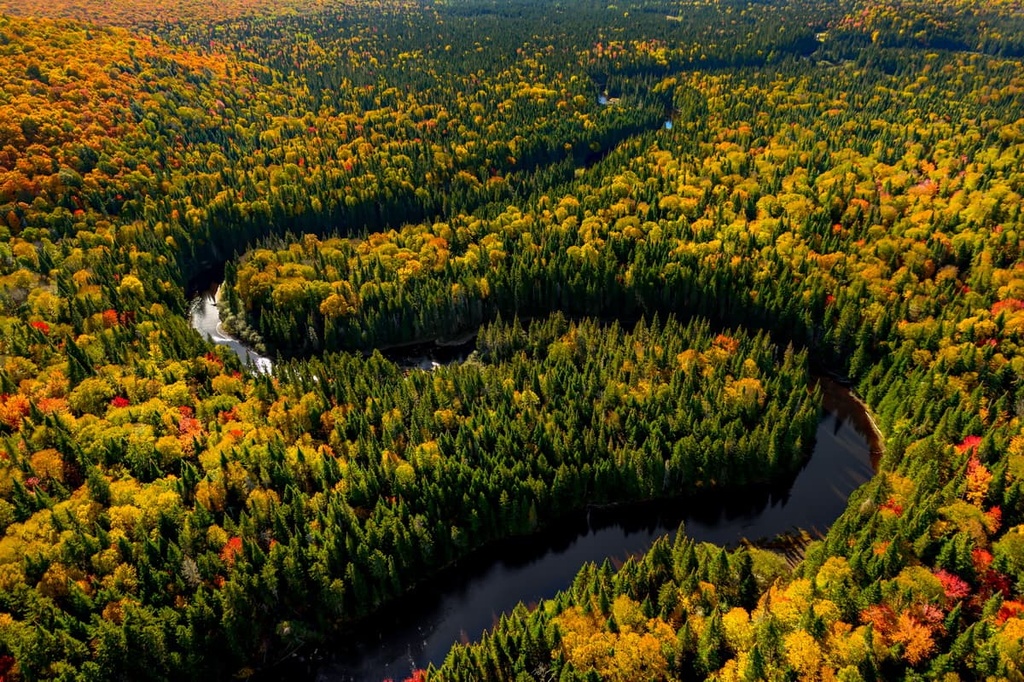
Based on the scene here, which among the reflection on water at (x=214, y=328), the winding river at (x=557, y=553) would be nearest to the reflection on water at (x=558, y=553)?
the winding river at (x=557, y=553)

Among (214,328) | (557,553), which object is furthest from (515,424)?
(214,328)

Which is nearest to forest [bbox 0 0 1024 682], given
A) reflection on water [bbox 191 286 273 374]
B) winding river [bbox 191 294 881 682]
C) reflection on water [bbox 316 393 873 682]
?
winding river [bbox 191 294 881 682]

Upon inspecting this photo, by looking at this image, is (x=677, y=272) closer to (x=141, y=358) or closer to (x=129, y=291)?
(x=141, y=358)

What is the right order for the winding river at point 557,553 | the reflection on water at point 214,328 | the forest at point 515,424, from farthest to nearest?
the reflection on water at point 214,328, the winding river at point 557,553, the forest at point 515,424

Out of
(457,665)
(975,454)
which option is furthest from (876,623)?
(457,665)

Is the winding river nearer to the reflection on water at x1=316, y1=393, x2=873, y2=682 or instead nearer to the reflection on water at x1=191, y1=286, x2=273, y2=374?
the reflection on water at x1=316, y1=393, x2=873, y2=682

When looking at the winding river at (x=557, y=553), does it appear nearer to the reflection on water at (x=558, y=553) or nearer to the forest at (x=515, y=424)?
the reflection on water at (x=558, y=553)
